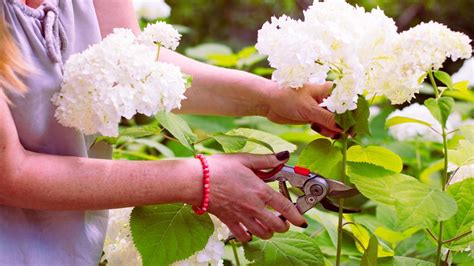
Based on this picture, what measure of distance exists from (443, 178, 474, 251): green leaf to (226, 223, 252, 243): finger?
450mm

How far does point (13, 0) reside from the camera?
1.79 m

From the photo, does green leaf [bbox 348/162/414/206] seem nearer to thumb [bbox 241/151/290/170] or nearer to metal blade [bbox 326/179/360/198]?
metal blade [bbox 326/179/360/198]

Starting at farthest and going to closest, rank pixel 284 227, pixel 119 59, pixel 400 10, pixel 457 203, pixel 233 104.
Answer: pixel 400 10 → pixel 233 104 → pixel 457 203 → pixel 284 227 → pixel 119 59

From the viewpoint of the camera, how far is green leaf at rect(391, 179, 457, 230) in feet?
5.92

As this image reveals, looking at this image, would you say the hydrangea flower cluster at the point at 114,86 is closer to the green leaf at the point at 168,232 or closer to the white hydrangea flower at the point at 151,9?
the green leaf at the point at 168,232

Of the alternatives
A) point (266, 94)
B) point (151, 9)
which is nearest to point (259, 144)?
point (266, 94)

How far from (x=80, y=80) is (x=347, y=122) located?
55 centimetres

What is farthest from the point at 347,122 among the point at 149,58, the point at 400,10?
the point at 400,10

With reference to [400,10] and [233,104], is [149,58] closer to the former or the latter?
[233,104]

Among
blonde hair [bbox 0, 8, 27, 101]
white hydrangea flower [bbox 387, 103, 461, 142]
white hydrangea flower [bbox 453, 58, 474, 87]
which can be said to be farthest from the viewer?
white hydrangea flower [bbox 453, 58, 474, 87]

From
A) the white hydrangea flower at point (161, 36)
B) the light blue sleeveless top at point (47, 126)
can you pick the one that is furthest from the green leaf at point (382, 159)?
the light blue sleeveless top at point (47, 126)

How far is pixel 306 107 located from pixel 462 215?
1.32 feet

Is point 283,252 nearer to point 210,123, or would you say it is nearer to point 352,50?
point 352,50

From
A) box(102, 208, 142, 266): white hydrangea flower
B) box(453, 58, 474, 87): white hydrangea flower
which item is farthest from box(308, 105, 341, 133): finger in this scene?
box(453, 58, 474, 87): white hydrangea flower
